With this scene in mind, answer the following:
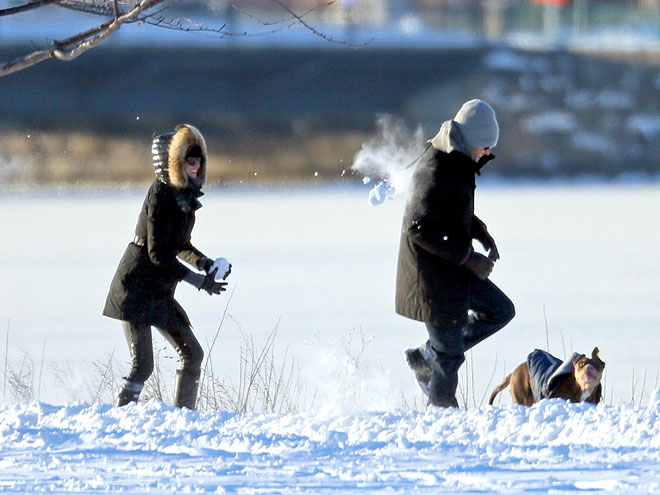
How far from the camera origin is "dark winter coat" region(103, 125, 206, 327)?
20.9ft

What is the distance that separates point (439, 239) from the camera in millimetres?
6320

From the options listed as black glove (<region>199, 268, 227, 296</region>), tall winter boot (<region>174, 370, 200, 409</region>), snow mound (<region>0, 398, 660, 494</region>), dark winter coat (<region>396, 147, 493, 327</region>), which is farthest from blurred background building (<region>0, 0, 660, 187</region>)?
snow mound (<region>0, 398, 660, 494</region>)

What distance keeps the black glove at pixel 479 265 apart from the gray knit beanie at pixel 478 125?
0.57 m

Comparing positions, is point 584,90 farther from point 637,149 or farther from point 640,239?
point 640,239

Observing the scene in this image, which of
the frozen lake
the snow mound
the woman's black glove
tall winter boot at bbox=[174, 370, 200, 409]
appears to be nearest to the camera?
the snow mound

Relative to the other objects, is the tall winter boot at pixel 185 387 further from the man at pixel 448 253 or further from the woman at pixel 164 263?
the man at pixel 448 253

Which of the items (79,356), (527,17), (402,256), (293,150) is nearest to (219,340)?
(79,356)

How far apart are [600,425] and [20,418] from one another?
278 centimetres

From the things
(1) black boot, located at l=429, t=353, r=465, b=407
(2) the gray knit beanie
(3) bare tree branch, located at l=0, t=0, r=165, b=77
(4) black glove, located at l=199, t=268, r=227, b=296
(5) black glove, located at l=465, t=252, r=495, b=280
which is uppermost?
(3) bare tree branch, located at l=0, t=0, r=165, b=77

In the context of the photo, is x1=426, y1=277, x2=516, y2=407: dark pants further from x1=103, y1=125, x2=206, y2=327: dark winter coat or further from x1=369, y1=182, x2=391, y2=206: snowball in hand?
x1=103, y1=125, x2=206, y2=327: dark winter coat

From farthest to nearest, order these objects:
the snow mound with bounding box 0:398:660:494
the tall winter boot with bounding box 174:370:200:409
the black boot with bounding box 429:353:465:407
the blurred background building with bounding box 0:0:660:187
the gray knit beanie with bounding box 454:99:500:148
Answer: the blurred background building with bounding box 0:0:660:187
the tall winter boot with bounding box 174:370:200:409
the black boot with bounding box 429:353:465:407
the gray knit beanie with bounding box 454:99:500:148
the snow mound with bounding box 0:398:660:494

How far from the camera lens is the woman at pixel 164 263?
638 centimetres

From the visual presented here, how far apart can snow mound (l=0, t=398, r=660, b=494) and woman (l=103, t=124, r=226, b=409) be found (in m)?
0.43

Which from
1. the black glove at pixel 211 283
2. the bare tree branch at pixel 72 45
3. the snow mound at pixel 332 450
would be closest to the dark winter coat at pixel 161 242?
the black glove at pixel 211 283
